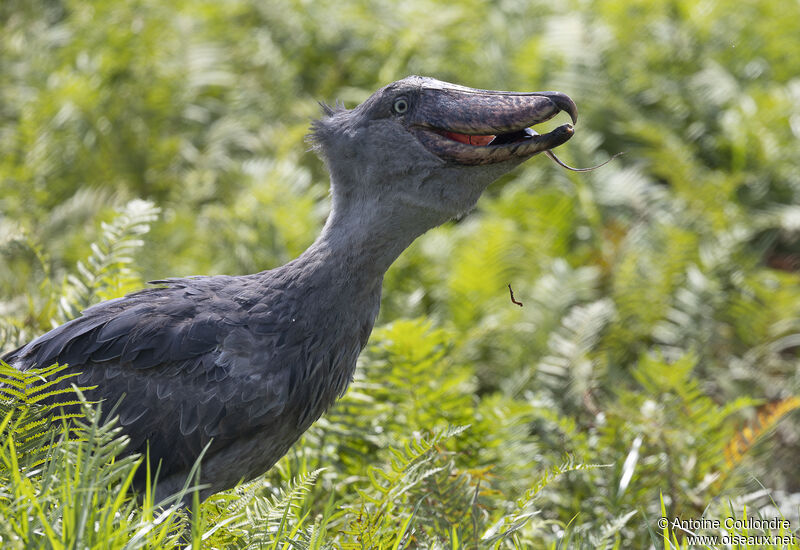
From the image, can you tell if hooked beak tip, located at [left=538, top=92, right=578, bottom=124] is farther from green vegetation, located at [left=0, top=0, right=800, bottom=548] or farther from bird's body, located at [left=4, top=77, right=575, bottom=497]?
green vegetation, located at [left=0, top=0, right=800, bottom=548]

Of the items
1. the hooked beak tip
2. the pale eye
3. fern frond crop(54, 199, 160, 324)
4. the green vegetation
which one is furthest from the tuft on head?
fern frond crop(54, 199, 160, 324)

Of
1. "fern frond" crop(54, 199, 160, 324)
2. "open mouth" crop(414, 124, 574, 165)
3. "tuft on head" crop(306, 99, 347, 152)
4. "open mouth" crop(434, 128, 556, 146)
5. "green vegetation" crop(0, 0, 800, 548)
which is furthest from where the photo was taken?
"fern frond" crop(54, 199, 160, 324)

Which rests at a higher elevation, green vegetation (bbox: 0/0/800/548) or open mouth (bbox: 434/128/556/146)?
open mouth (bbox: 434/128/556/146)

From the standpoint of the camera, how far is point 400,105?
10.4ft

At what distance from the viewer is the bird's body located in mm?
3115

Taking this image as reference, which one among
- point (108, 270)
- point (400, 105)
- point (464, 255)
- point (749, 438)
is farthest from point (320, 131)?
Result: point (464, 255)

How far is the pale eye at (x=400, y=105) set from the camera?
10.4ft

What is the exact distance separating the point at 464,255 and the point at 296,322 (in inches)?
134

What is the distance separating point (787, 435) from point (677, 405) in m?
1.20

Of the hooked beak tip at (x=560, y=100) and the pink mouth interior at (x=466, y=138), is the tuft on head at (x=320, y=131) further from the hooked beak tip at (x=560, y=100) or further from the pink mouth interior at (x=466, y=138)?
the hooked beak tip at (x=560, y=100)

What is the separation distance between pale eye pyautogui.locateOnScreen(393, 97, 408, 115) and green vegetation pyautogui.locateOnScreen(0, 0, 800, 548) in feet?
3.80

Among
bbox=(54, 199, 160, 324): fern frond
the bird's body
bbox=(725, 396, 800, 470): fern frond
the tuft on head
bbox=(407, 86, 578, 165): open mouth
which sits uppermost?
bbox=(407, 86, 578, 165): open mouth

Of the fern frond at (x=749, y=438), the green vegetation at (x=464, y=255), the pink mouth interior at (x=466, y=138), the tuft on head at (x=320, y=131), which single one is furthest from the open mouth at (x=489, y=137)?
the fern frond at (x=749, y=438)

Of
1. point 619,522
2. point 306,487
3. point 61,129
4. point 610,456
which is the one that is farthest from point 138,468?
point 61,129
